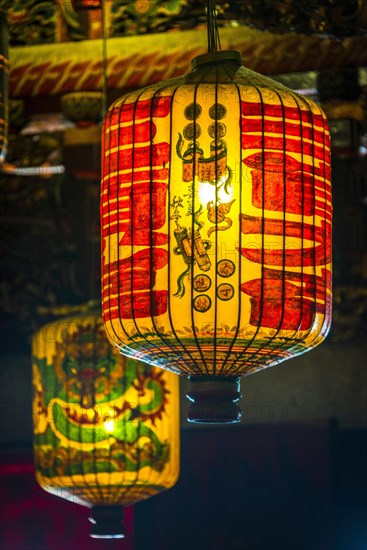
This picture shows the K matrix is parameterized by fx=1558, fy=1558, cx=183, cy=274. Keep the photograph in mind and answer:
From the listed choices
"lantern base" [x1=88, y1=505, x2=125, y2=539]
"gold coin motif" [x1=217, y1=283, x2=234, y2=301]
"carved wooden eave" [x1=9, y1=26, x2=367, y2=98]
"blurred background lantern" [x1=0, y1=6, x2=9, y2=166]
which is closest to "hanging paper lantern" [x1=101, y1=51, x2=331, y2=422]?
"gold coin motif" [x1=217, y1=283, x2=234, y2=301]

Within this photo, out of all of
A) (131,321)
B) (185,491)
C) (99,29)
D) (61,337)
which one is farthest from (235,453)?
(131,321)

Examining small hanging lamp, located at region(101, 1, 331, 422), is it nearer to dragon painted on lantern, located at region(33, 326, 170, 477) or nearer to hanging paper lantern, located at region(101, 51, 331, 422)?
hanging paper lantern, located at region(101, 51, 331, 422)

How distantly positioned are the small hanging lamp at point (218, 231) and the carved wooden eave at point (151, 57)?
1516 mm

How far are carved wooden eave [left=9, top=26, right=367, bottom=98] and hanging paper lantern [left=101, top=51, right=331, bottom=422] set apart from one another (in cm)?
151

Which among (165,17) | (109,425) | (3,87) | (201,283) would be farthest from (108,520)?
(201,283)

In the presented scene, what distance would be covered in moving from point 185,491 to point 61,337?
2.10 metres

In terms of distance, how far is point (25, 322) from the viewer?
25.7 ft

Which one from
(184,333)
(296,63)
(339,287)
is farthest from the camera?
(339,287)

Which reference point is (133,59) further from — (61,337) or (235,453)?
(235,453)

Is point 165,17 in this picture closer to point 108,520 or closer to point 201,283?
point 108,520

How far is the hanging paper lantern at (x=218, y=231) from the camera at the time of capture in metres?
4.13

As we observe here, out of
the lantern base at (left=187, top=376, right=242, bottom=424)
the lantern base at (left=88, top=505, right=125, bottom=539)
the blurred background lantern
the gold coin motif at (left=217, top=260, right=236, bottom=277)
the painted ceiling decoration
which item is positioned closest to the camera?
the gold coin motif at (left=217, top=260, right=236, bottom=277)

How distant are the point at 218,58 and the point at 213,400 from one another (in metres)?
0.96

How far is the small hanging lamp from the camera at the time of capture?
13.6ft
